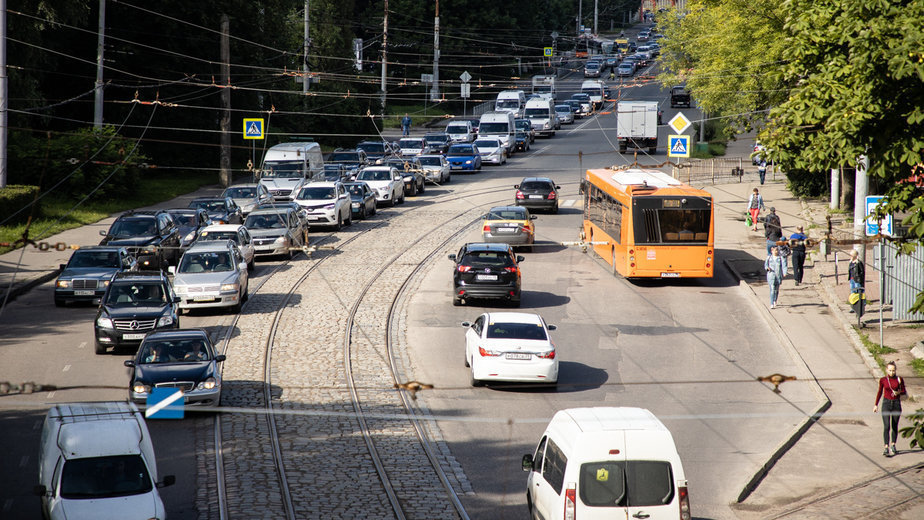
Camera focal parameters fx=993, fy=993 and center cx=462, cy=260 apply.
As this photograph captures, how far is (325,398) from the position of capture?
62.7ft

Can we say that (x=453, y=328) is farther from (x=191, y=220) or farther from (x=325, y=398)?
(x=191, y=220)

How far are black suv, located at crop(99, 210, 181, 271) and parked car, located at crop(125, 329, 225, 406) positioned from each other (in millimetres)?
10600

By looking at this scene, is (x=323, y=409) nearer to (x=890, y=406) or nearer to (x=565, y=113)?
(x=890, y=406)

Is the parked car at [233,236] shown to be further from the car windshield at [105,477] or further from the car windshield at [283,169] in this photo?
the car windshield at [105,477]

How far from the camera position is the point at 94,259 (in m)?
27.6

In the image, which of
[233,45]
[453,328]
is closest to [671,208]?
[453,328]

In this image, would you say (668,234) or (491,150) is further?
(491,150)

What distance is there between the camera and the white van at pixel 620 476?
11.6m

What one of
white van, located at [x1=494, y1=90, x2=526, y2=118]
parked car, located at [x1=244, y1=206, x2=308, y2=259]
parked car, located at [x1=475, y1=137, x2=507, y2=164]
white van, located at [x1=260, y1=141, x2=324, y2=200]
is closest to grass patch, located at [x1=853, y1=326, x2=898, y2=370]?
parked car, located at [x1=244, y1=206, x2=308, y2=259]

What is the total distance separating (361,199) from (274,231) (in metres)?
8.30

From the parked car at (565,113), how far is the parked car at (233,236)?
1969 inches

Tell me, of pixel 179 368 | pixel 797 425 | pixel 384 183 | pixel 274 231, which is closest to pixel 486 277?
pixel 274 231

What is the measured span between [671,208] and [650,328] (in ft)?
17.9

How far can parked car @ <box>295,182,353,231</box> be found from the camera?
37.8 m
